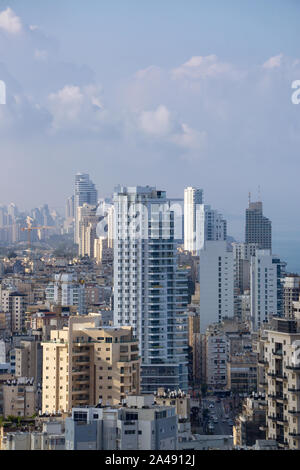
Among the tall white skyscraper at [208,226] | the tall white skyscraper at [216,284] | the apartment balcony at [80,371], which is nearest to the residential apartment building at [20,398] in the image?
the apartment balcony at [80,371]

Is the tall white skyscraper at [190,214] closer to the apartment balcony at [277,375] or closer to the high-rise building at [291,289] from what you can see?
the high-rise building at [291,289]

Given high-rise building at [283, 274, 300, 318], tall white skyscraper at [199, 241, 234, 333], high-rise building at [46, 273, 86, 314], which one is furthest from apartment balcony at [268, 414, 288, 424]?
high-rise building at [46, 273, 86, 314]

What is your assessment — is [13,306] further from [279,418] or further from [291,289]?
[279,418]

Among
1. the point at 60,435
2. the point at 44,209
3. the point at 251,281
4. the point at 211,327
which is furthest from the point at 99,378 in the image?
the point at 251,281

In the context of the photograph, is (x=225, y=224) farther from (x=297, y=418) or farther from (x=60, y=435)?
(x=60, y=435)

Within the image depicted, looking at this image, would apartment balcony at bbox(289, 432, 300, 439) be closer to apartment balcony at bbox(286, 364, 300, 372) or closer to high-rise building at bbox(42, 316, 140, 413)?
apartment balcony at bbox(286, 364, 300, 372)
